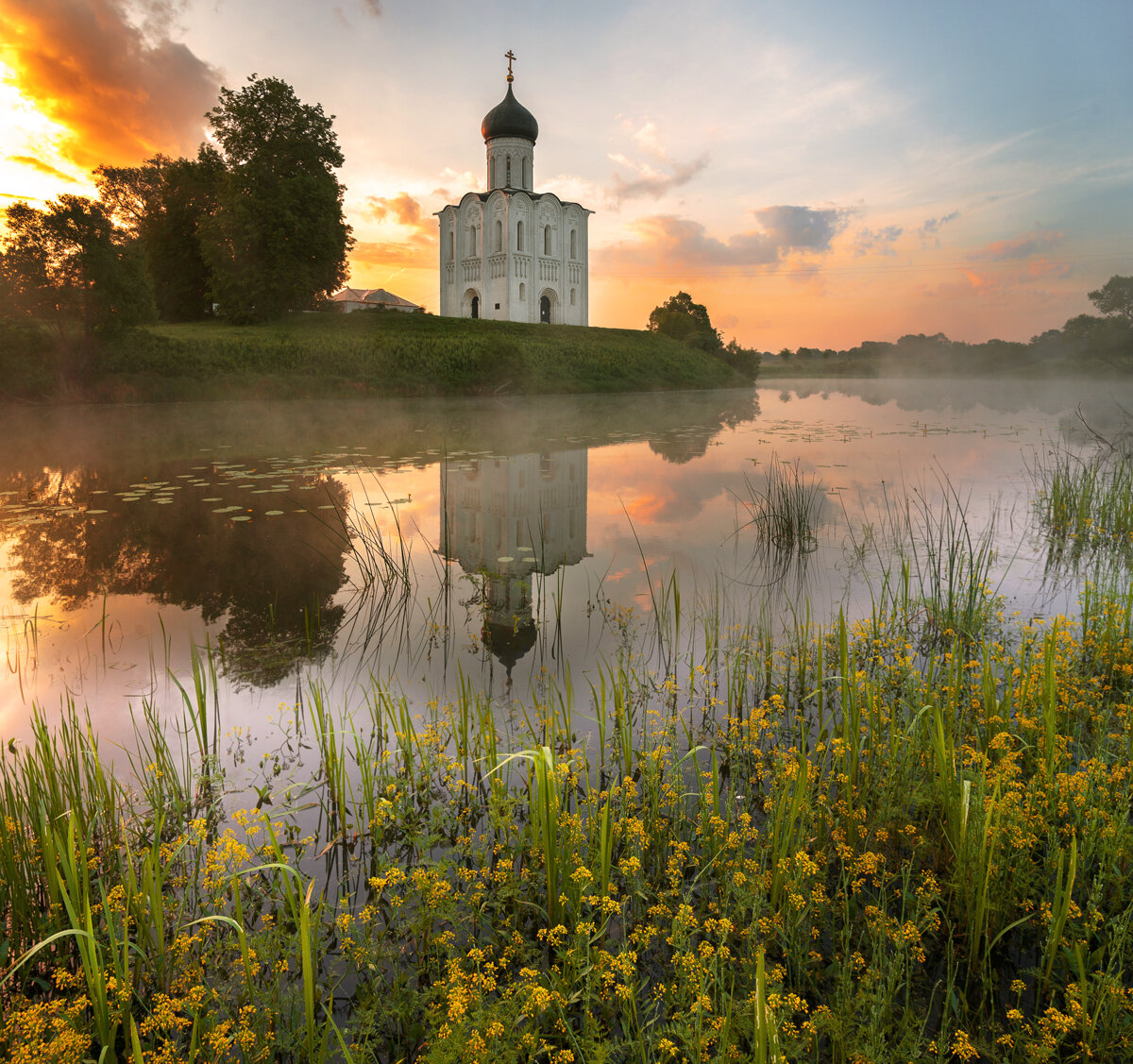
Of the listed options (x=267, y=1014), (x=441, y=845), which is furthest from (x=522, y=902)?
(x=267, y=1014)

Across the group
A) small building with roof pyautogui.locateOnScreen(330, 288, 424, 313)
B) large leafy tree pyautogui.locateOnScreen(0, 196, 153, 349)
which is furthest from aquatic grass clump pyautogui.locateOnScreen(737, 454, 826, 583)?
small building with roof pyautogui.locateOnScreen(330, 288, 424, 313)

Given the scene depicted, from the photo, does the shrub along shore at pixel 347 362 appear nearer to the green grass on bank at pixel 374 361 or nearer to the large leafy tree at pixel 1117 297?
the green grass on bank at pixel 374 361

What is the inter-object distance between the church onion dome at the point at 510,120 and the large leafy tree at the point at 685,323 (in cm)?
→ 1660

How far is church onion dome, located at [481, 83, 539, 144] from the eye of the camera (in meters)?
47.4

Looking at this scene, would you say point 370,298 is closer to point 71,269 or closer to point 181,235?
point 181,235

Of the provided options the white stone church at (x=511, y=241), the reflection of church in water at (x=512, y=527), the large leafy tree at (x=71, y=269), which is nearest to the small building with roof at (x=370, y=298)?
the white stone church at (x=511, y=241)

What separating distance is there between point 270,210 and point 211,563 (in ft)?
104

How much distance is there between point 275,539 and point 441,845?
212 inches

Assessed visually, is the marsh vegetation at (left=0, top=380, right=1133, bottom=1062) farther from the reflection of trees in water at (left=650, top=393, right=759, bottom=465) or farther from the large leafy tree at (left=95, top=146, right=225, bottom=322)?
the large leafy tree at (left=95, top=146, right=225, bottom=322)

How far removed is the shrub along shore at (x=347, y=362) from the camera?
20.6 m

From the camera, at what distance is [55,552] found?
6.46 metres

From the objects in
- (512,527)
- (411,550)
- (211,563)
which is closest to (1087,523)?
(512,527)

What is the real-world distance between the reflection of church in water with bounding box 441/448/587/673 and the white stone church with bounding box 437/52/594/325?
39009mm

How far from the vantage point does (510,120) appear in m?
47.4
